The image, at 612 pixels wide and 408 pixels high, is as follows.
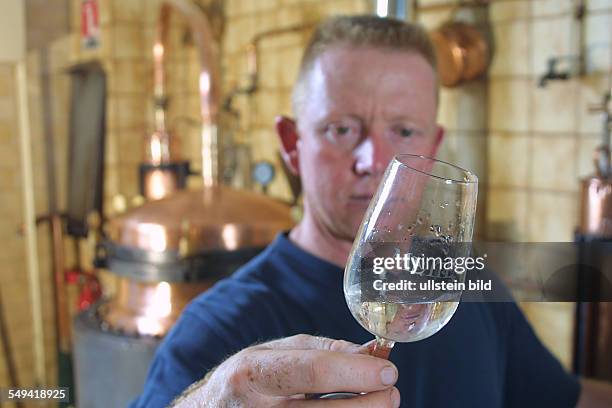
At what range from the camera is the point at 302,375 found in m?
0.25

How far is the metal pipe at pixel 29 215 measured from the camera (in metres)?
0.72

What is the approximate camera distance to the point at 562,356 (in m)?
0.85

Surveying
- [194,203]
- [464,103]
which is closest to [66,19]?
[194,203]

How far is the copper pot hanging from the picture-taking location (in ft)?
2.92

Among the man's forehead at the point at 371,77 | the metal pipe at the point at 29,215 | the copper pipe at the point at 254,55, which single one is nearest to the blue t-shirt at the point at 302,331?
the man's forehead at the point at 371,77

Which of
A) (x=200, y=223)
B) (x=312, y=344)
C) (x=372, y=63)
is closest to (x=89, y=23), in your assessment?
(x=200, y=223)

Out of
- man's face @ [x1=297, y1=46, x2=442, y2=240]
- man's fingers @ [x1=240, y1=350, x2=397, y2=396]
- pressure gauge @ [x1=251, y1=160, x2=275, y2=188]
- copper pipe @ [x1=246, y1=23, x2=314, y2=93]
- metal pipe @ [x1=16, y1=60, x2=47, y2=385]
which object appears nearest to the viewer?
man's fingers @ [x1=240, y1=350, x2=397, y2=396]

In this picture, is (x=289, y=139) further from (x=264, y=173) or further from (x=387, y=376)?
(x=264, y=173)

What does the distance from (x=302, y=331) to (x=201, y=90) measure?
584 mm

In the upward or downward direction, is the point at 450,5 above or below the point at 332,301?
above

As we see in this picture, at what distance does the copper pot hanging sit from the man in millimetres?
413

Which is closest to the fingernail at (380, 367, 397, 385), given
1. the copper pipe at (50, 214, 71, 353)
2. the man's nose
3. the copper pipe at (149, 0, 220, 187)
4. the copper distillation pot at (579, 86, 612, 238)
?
the man's nose

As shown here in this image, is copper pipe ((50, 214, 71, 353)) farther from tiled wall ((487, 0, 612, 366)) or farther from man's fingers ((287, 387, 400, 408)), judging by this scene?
man's fingers ((287, 387, 400, 408))

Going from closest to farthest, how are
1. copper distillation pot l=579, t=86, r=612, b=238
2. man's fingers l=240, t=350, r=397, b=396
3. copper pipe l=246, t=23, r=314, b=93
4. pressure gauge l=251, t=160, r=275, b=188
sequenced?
man's fingers l=240, t=350, r=397, b=396 < copper distillation pot l=579, t=86, r=612, b=238 < pressure gauge l=251, t=160, r=275, b=188 < copper pipe l=246, t=23, r=314, b=93
